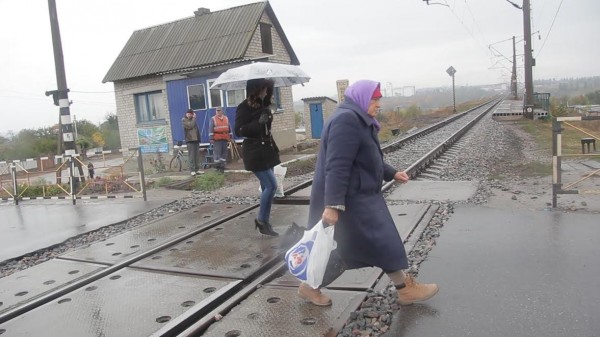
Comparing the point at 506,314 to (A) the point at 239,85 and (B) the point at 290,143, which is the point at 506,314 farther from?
(B) the point at 290,143

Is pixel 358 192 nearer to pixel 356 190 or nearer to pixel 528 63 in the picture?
pixel 356 190

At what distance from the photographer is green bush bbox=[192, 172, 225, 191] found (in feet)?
36.5

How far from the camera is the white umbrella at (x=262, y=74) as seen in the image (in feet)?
22.0

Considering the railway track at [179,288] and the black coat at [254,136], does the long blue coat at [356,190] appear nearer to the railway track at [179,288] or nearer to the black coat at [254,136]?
the railway track at [179,288]

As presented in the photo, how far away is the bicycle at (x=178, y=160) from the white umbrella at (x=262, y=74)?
10065 millimetres

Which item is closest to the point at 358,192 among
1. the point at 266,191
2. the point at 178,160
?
the point at 266,191

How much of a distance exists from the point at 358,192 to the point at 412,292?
90 centimetres

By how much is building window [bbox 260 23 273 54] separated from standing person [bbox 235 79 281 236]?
14.0 m

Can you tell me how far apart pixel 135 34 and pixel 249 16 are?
6265 mm

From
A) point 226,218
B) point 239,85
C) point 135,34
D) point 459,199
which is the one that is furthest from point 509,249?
point 135,34

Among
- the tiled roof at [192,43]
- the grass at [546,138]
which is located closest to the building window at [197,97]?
the tiled roof at [192,43]

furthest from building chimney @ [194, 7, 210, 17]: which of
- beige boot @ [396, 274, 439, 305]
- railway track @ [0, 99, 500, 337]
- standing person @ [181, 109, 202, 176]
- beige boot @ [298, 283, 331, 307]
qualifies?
beige boot @ [396, 274, 439, 305]

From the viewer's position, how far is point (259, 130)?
5859 millimetres

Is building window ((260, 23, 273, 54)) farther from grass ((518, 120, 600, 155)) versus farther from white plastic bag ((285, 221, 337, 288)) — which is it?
white plastic bag ((285, 221, 337, 288))
